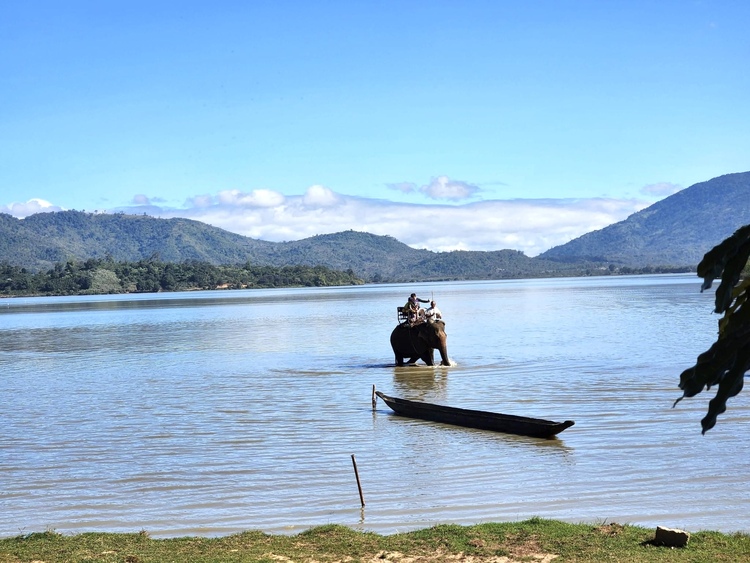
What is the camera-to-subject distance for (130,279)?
645ft

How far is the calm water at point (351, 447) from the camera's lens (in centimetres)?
1204

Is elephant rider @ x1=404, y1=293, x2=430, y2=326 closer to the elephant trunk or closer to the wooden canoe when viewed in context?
the elephant trunk

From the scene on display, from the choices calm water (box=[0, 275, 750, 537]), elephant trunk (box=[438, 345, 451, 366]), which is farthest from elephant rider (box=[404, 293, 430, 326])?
calm water (box=[0, 275, 750, 537])

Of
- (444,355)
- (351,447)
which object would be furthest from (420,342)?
(351,447)

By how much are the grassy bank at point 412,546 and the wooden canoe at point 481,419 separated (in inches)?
220

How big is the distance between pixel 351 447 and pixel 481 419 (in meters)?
A: 2.64

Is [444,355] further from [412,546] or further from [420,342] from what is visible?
[412,546]

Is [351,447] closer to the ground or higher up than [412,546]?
closer to the ground

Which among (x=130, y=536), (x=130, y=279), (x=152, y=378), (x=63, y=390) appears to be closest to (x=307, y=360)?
(x=152, y=378)

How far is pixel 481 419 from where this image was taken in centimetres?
1734

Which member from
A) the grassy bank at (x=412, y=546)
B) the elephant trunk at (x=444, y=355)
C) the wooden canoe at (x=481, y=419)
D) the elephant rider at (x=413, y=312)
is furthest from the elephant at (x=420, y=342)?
the grassy bank at (x=412, y=546)

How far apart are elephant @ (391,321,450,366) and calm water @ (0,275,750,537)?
2.86 ft

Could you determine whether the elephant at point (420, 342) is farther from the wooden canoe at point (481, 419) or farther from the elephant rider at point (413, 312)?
the wooden canoe at point (481, 419)

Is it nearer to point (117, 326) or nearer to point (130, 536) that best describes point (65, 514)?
point (130, 536)
